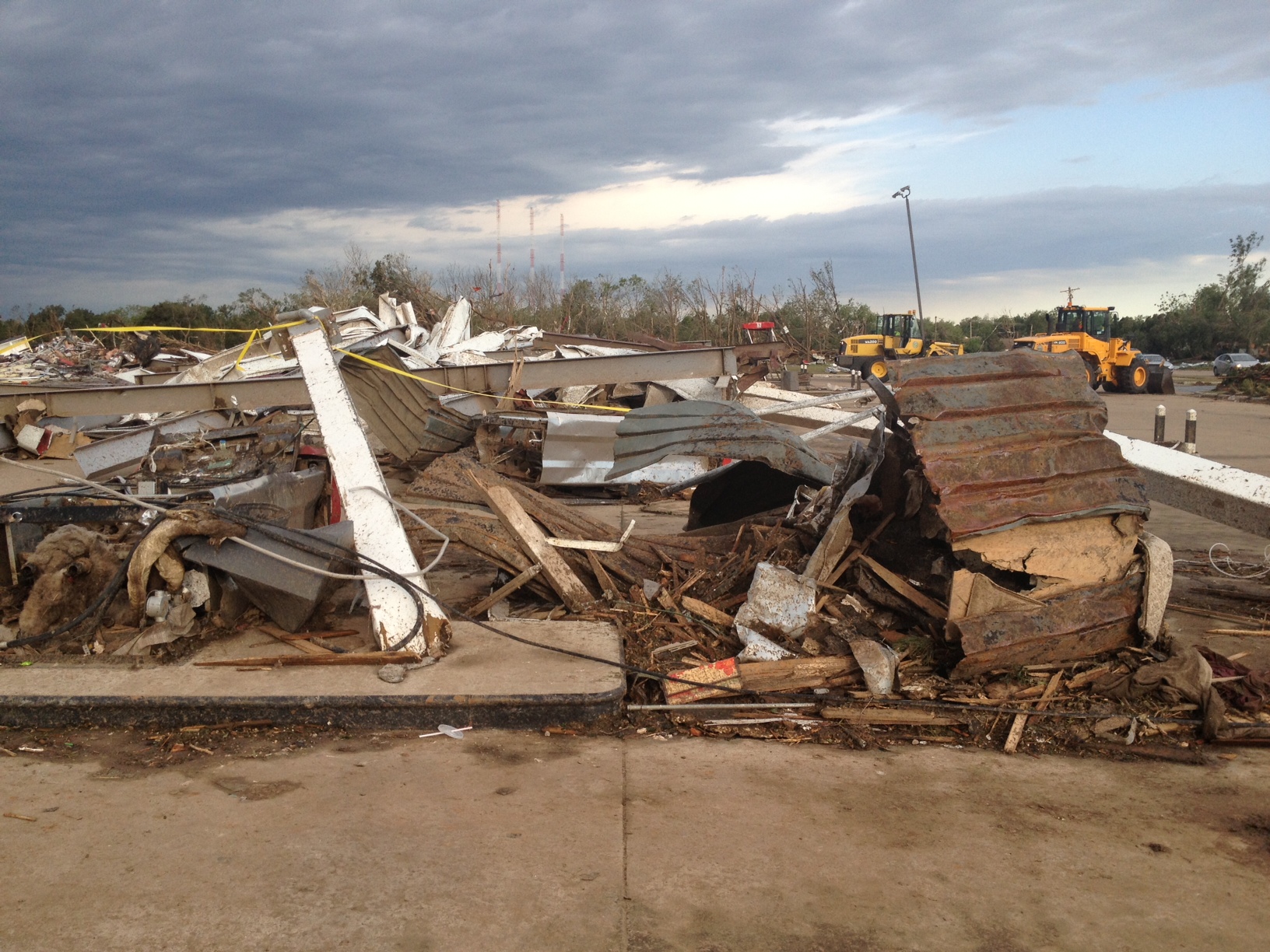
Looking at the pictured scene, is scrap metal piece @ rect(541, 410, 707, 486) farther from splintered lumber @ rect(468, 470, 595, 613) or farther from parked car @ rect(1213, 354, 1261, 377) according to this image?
parked car @ rect(1213, 354, 1261, 377)

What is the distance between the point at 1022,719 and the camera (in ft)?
14.1

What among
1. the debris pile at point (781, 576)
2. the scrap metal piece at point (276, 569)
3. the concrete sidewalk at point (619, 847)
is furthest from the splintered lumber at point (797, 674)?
the scrap metal piece at point (276, 569)

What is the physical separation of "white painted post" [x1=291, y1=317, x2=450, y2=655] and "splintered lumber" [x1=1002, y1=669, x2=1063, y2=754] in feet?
9.36

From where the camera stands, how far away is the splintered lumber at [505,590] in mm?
5553

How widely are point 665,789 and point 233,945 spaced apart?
5.51 ft

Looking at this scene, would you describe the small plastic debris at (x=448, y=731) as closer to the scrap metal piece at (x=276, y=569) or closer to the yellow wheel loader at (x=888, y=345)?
the scrap metal piece at (x=276, y=569)

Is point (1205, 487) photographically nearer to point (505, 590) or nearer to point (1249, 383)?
point (505, 590)

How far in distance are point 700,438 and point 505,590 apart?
5.18 feet

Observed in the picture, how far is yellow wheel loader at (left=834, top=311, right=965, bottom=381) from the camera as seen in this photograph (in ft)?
97.6

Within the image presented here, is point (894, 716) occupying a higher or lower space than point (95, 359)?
lower

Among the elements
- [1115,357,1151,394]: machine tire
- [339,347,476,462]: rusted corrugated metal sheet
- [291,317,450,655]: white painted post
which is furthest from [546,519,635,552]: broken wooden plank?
[1115,357,1151,394]: machine tire

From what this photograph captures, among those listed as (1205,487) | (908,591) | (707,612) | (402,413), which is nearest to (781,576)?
(707,612)

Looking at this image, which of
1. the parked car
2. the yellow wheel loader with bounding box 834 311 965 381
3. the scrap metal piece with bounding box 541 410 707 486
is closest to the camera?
the scrap metal piece with bounding box 541 410 707 486

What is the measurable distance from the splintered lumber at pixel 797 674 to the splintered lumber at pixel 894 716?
0.76 ft
